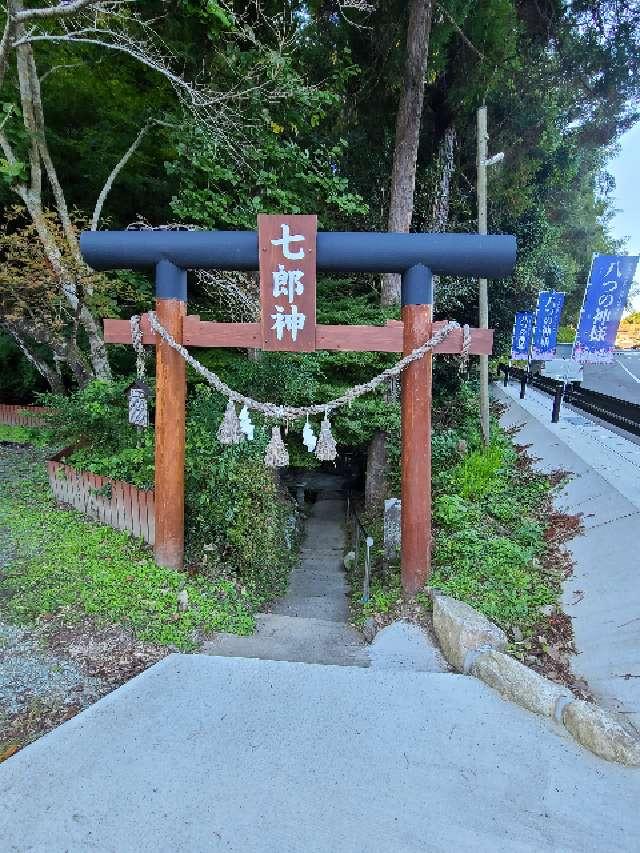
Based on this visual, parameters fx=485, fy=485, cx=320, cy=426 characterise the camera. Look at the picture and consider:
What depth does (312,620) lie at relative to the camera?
19.1ft

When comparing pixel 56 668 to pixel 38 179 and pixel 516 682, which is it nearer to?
pixel 516 682

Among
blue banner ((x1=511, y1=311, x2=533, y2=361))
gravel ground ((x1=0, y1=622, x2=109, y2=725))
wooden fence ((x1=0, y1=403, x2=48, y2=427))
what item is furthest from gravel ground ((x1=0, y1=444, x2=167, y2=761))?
blue banner ((x1=511, y1=311, x2=533, y2=361))

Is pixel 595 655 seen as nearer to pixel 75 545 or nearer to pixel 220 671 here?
pixel 220 671

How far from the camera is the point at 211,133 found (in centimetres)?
812

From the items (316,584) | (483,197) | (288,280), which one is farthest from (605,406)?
(288,280)

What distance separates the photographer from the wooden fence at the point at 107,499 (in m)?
6.09

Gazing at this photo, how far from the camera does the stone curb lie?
2934mm

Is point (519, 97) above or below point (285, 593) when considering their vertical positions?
above

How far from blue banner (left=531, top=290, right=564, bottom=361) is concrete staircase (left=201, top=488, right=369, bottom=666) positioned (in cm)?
840

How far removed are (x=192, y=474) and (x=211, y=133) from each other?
588 centimetres

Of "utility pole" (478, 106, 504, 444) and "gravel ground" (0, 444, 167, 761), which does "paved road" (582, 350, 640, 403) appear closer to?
"utility pole" (478, 106, 504, 444)

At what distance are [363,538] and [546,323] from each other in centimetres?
991

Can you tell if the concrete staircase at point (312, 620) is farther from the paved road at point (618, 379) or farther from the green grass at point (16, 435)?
the paved road at point (618, 379)

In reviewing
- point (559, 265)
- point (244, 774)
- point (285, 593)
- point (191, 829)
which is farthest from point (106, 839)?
point (559, 265)
